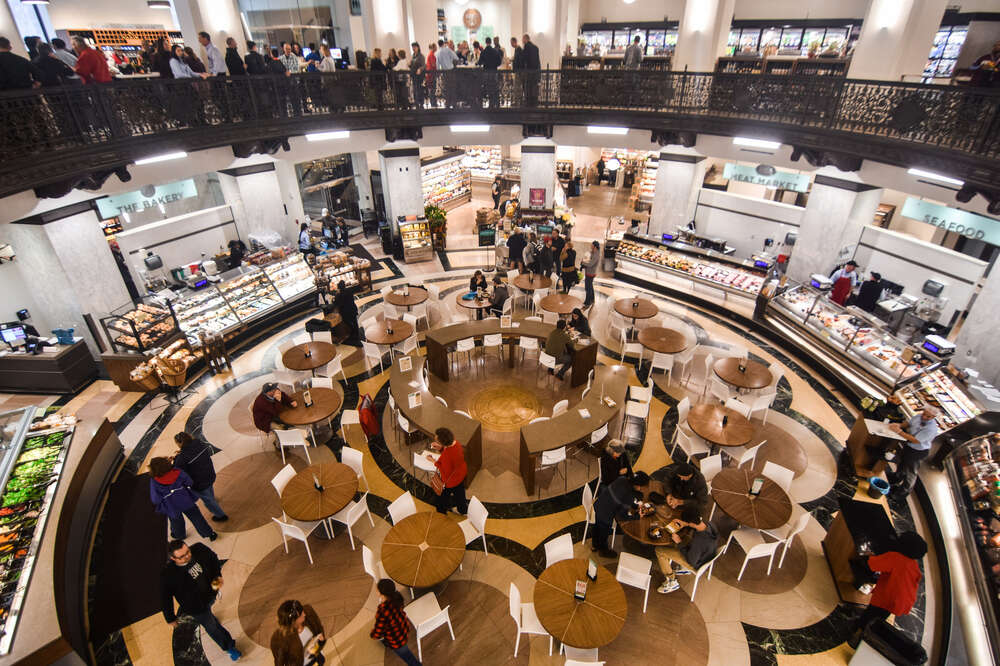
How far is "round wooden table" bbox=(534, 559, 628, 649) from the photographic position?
510 cm

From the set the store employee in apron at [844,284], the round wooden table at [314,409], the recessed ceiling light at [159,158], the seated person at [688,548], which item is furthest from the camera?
the store employee in apron at [844,284]

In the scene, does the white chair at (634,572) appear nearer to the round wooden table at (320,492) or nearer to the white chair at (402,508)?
the white chair at (402,508)

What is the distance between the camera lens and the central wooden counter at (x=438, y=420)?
25.1 ft

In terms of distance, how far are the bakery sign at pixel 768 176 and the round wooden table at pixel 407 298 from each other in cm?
1094

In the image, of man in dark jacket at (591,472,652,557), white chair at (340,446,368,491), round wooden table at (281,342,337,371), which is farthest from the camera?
round wooden table at (281,342,337,371)

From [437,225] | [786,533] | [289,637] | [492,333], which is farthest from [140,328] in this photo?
[786,533]

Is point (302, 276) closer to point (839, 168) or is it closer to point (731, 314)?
point (731, 314)

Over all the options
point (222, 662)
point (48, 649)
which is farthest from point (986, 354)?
point (48, 649)

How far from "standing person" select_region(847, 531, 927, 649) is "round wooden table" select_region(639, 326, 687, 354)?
5260 mm

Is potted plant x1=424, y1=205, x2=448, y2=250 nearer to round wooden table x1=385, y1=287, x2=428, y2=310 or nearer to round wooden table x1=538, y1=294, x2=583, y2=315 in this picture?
round wooden table x1=385, y1=287, x2=428, y2=310

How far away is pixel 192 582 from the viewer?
522 centimetres

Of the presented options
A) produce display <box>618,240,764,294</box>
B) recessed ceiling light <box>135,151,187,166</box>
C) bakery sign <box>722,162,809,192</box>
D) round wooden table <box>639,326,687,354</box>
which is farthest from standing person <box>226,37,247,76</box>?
bakery sign <box>722,162,809,192</box>

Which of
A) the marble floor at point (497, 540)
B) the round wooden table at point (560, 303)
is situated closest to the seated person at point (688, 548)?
the marble floor at point (497, 540)

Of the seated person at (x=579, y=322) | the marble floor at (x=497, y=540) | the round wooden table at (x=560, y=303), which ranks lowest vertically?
the marble floor at (x=497, y=540)
